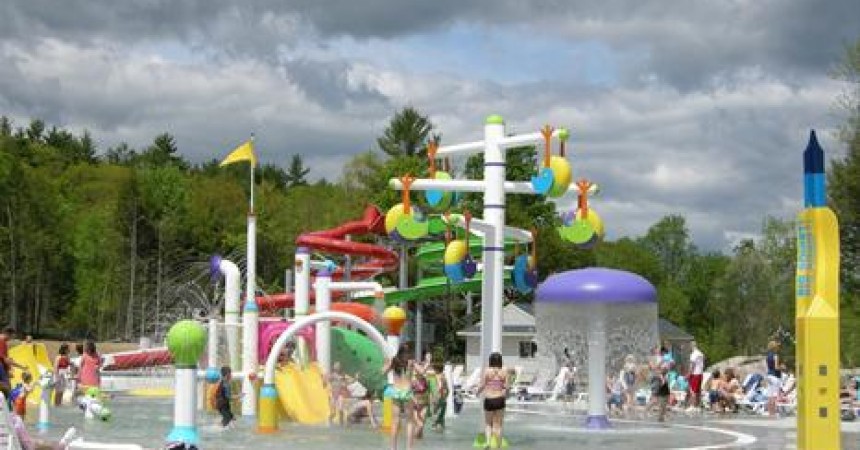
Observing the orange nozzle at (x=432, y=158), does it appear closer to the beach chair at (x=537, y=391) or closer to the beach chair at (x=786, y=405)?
the beach chair at (x=786, y=405)

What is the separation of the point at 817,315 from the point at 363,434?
26.7 feet

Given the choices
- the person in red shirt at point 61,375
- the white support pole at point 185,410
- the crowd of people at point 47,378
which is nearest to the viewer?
the crowd of people at point 47,378

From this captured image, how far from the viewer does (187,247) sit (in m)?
68.8

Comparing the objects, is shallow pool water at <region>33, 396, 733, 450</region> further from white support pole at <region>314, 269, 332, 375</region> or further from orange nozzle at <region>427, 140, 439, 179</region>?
orange nozzle at <region>427, 140, 439, 179</region>

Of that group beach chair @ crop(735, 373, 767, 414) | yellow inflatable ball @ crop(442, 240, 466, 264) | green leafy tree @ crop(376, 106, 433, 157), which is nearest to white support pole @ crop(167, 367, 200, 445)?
yellow inflatable ball @ crop(442, 240, 466, 264)

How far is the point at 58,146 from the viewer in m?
95.7

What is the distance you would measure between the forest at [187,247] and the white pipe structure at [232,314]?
28045mm

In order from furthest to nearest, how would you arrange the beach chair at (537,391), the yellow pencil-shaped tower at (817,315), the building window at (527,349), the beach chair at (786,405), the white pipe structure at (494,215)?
the building window at (527,349) → the beach chair at (537,391) → the beach chair at (786,405) → the white pipe structure at (494,215) → the yellow pencil-shaped tower at (817,315)

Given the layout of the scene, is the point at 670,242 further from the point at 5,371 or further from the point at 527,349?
the point at 5,371

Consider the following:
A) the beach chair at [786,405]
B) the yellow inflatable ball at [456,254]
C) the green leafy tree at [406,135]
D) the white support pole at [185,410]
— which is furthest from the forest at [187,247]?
the white support pole at [185,410]

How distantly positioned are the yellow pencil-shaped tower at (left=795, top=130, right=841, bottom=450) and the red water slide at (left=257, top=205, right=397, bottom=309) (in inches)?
778

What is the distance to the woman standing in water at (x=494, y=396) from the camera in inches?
599

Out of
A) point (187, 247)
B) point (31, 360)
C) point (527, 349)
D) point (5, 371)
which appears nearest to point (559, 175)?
point (5, 371)

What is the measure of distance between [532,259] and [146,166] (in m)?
72.8
